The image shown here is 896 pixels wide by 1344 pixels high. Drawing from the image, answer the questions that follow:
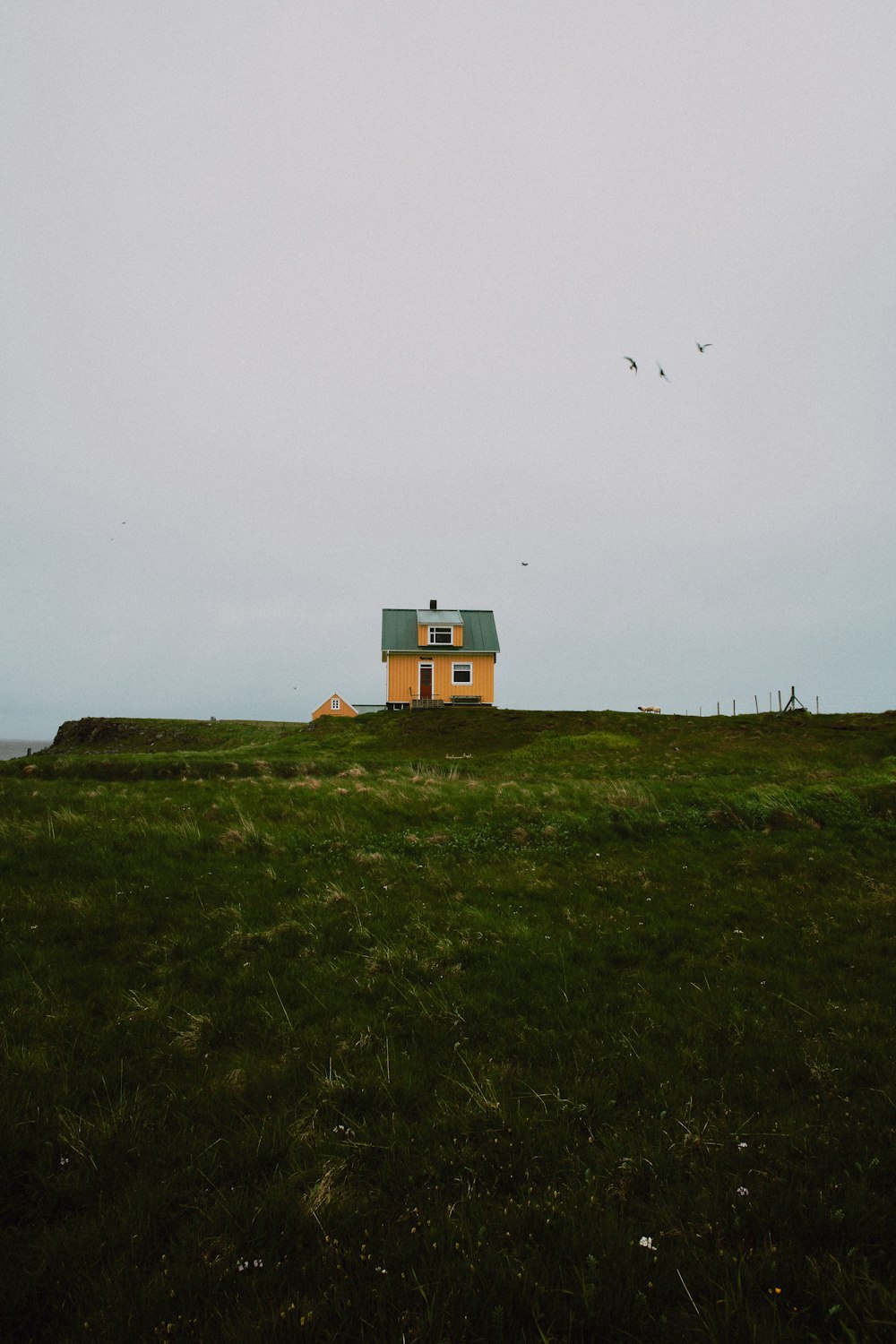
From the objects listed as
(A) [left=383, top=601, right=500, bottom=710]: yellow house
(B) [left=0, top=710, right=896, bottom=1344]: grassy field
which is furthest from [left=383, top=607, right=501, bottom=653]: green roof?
(B) [left=0, top=710, right=896, bottom=1344]: grassy field

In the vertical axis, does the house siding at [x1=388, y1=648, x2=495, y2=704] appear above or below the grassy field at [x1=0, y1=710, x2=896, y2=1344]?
above

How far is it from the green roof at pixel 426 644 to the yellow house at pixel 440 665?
3.2 inches

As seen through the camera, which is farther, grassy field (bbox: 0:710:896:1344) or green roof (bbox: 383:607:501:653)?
green roof (bbox: 383:607:501:653)

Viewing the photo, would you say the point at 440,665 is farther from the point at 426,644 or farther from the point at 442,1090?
the point at 442,1090

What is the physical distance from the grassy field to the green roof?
132 ft

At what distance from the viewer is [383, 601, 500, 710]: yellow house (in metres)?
52.6

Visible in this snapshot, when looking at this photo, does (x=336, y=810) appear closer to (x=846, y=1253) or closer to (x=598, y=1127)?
(x=598, y=1127)

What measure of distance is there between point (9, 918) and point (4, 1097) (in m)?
4.56

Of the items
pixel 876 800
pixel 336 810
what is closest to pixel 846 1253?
pixel 336 810

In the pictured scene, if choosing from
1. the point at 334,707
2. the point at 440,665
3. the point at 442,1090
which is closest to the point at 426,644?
the point at 440,665

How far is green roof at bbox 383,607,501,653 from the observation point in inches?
2067

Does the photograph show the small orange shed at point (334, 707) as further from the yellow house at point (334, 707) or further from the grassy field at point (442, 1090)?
the grassy field at point (442, 1090)

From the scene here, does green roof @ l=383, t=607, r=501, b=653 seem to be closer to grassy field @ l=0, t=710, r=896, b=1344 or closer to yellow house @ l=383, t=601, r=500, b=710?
yellow house @ l=383, t=601, r=500, b=710

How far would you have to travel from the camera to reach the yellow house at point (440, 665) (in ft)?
172
